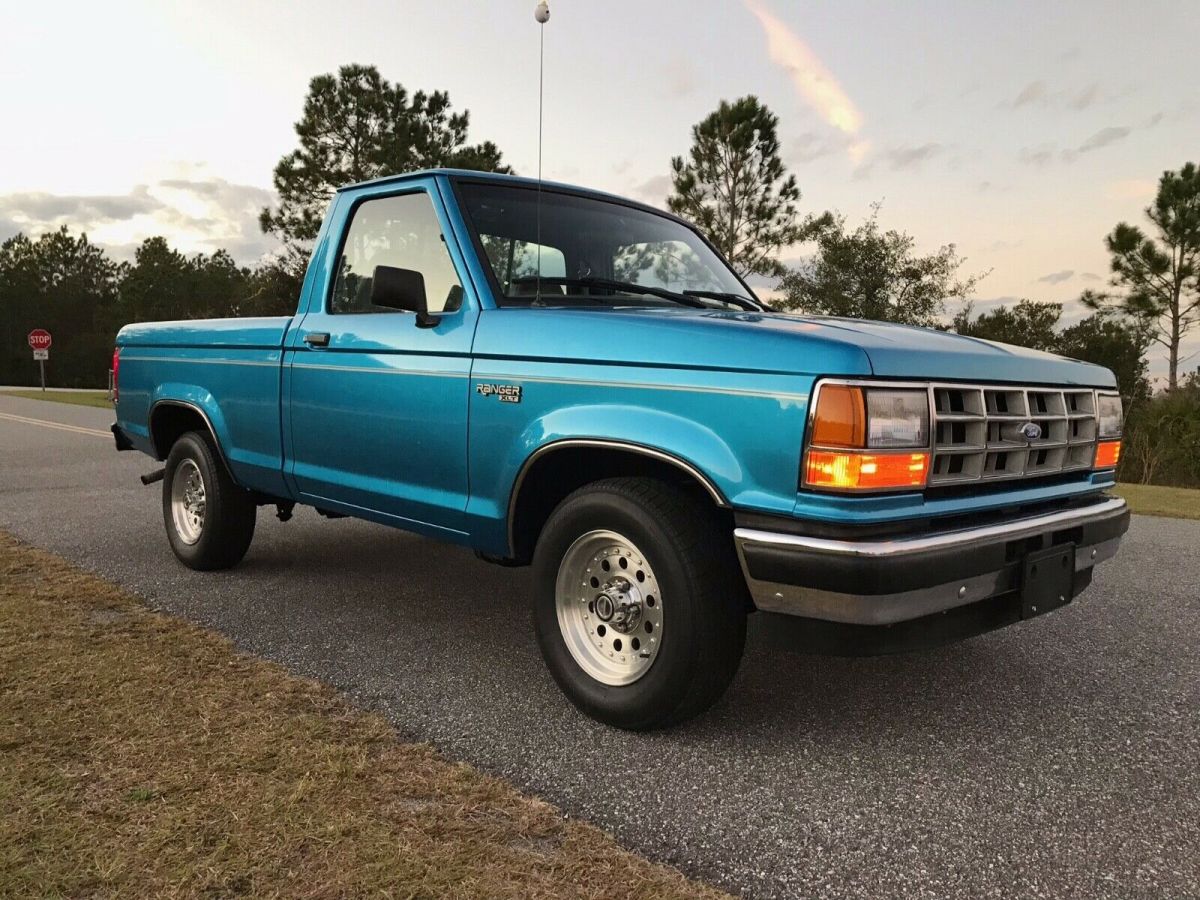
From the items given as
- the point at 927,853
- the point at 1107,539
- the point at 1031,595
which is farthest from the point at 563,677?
the point at 1107,539

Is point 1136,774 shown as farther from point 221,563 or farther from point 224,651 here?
point 221,563

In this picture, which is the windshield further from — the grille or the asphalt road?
the asphalt road

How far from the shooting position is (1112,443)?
145 inches

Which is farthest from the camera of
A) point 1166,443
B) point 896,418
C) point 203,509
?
point 1166,443

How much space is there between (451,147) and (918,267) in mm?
17344

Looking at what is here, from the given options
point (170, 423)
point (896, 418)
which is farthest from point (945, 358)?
point (170, 423)

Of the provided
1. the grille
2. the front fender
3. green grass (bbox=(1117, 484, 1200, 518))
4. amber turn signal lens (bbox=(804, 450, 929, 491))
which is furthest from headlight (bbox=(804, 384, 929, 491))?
green grass (bbox=(1117, 484, 1200, 518))

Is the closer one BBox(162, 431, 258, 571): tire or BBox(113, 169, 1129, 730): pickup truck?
BBox(113, 169, 1129, 730): pickup truck

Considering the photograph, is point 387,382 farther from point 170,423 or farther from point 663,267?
point 170,423

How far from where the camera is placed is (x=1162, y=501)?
400 inches

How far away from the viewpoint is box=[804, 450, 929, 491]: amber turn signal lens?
2576mm

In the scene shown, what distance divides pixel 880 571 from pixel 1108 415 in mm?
1716

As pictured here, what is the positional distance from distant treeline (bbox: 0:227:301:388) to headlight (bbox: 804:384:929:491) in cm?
7386

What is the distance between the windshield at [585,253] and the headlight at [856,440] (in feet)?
4.53
